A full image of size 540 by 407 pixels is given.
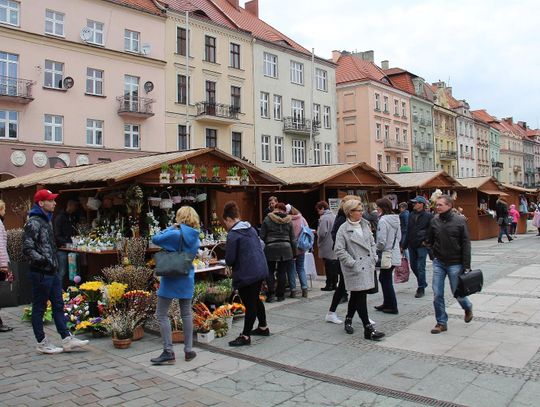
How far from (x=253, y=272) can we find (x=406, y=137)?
49215 millimetres

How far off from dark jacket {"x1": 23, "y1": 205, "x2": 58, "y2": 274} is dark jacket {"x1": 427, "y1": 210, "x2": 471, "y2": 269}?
4876mm

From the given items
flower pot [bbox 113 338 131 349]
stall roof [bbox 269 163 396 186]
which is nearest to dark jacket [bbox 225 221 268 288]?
flower pot [bbox 113 338 131 349]

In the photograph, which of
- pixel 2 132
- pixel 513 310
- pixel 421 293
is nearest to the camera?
pixel 513 310

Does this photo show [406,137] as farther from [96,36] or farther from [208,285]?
[208,285]

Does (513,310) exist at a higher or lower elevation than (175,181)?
lower

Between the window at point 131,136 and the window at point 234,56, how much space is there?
28.0 feet

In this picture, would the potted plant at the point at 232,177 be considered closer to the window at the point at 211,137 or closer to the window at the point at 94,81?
the window at the point at 94,81

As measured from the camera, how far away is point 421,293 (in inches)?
367

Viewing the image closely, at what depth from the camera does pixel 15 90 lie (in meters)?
23.7

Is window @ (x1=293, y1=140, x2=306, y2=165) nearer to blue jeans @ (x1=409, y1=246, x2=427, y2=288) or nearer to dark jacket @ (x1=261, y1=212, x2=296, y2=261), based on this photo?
blue jeans @ (x1=409, y1=246, x2=427, y2=288)

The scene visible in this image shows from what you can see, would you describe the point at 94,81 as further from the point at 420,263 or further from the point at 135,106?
the point at 420,263

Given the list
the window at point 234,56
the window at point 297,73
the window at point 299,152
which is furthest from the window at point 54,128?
the window at point 297,73

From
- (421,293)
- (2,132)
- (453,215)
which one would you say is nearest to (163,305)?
(453,215)

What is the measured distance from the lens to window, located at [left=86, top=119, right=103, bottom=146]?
26422mm
